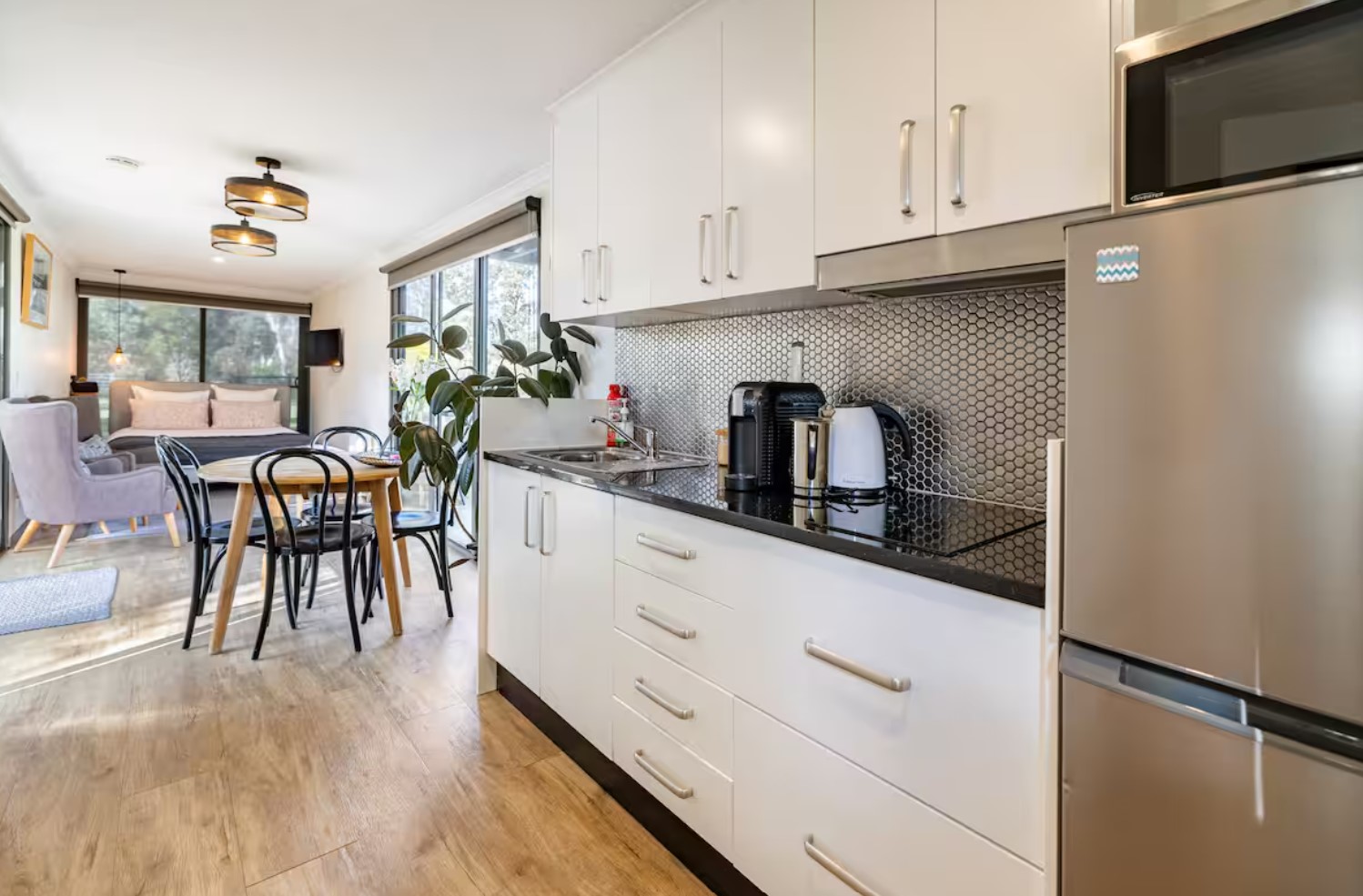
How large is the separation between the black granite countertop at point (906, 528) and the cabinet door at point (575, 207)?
0.83 meters

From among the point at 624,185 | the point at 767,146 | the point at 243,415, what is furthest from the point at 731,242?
the point at 243,415

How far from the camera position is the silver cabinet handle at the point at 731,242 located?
1.75m

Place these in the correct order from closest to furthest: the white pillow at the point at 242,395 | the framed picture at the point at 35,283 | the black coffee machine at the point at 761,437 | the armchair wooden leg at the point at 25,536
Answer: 1. the black coffee machine at the point at 761,437
2. the armchair wooden leg at the point at 25,536
3. the framed picture at the point at 35,283
4. the white pillow at the point at 242,395

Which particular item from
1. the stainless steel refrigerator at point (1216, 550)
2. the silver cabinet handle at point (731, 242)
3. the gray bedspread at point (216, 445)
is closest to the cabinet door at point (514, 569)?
the silver cabinet handle at point (731, 242)

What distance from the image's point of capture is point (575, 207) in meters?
2.38

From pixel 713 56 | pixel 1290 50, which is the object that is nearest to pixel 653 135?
pixel 713 56

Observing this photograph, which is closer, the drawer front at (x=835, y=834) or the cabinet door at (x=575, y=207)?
the drawer front at (x=835, y=834)

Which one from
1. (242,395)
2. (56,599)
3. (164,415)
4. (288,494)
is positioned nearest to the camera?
(288,494)

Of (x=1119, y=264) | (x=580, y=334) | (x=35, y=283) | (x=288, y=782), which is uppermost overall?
(x=35, y=283)

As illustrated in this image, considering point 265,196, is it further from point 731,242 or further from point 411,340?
point 731,242

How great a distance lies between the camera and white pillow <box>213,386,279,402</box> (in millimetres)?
7695

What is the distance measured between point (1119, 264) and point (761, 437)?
3.31 ft

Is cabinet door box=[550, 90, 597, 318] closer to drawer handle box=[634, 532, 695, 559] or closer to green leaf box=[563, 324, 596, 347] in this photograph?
green leaf box=[563, 324, 596, 347]

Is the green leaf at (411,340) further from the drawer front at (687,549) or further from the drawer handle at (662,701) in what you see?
the drawer handle at (662,701)
